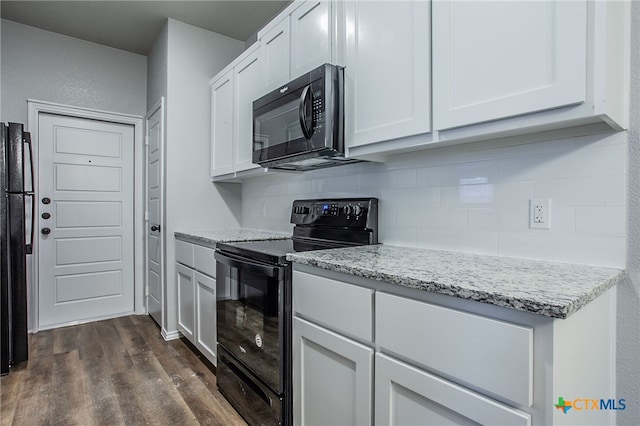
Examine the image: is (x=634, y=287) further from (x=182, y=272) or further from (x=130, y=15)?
(x=130, y=15)

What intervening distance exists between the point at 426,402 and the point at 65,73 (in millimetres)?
3919

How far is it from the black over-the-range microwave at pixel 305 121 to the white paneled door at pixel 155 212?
1390 mm

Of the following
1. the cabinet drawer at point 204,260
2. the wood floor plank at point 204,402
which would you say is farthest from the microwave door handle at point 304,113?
the wood floor plank at point 204,402

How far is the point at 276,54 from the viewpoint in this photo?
210 cm

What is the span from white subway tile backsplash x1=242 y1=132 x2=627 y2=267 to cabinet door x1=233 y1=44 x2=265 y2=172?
860 millimetres

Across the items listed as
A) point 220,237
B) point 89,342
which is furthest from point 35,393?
point 220,237

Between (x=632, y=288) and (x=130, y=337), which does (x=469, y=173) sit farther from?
(x=130, y=337)

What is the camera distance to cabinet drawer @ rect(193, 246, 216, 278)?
220 cm

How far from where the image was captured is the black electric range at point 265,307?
1.51 metres

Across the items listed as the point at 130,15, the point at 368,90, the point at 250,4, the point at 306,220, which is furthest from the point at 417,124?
the point at 130,15

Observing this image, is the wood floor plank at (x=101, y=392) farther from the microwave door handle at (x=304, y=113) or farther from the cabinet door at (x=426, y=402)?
the microwave door handle at (x=304, y=113)

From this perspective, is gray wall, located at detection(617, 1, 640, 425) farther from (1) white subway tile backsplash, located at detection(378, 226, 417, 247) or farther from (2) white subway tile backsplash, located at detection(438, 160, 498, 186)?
(1) white subway tile backsplash, located at detection(378, 226, 417, 247)

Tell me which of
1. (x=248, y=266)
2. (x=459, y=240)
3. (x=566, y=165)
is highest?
(x=566, y=165)

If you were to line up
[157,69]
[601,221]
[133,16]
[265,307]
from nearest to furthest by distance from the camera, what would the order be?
[601,221] < [265,307] < [133,16] < [157,69]
